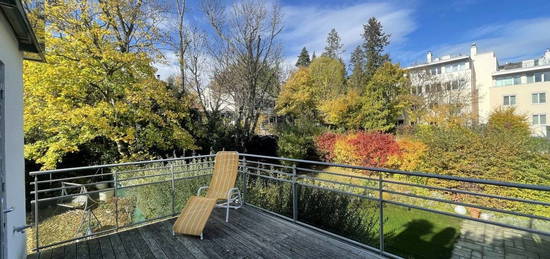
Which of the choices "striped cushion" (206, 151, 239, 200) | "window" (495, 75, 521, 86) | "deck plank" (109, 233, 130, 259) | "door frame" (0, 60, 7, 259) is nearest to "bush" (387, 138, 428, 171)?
"striped cushion" (206, 151, 239, 200)

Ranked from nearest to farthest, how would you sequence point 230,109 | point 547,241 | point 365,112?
point 547,241
point 230,109
point 365,112

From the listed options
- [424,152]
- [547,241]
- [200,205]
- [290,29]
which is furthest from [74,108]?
[547,241]

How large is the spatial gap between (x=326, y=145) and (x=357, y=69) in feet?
38.2

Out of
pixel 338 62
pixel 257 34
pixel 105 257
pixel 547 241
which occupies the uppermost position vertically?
pixel 338 62

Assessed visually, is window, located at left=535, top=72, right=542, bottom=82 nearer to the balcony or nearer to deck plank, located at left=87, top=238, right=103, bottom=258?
the balcony

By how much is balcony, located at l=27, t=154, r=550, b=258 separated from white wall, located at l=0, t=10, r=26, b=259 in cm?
25

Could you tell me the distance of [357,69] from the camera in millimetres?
22562

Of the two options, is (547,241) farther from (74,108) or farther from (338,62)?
(338,62)

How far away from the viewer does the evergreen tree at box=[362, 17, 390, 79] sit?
24042 mm

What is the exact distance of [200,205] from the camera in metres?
3.58

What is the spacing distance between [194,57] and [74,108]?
20.5 ft

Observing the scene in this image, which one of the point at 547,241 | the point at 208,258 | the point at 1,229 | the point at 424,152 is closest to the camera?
the point at 1,229

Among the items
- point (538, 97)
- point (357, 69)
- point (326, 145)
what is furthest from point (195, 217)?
point (538, 97)

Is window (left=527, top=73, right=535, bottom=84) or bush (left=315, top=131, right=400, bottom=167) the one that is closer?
bush (left=315, top=131, right=400, bottom=167)
